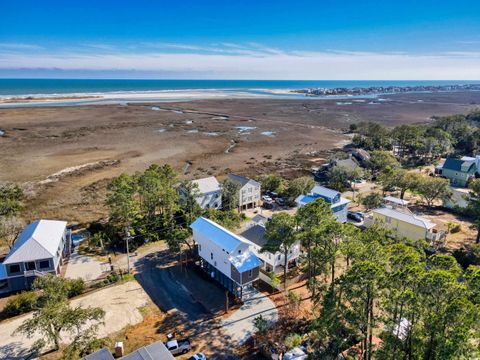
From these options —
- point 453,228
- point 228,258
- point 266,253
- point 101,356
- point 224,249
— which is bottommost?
point 453,228

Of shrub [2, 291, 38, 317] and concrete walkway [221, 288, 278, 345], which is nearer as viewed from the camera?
concrete walkway [221, 288, 278, 345]

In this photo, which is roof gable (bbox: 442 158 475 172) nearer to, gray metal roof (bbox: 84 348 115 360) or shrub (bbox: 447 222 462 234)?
shrub (bbox: 447 222 462 234)

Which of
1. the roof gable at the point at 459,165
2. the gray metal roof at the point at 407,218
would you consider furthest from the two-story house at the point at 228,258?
the roof gable at the point at 459,165

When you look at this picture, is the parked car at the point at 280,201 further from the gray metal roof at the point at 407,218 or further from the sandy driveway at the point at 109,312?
the sandy driveway at the point at 109,312

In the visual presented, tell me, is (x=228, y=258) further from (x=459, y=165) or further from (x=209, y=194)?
(x=459, y=165)

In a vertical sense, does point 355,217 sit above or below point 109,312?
above

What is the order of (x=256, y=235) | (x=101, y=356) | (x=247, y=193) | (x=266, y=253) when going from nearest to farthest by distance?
(x=101, y=356)
(x=266, y=253)
(x=256, y=235)
(x=247, y=193)

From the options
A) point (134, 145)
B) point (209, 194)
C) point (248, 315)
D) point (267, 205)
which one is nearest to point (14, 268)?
point (248, 315)

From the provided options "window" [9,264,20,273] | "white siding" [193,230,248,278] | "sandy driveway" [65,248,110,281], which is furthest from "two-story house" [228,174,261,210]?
"window" [9,264,20,273]
